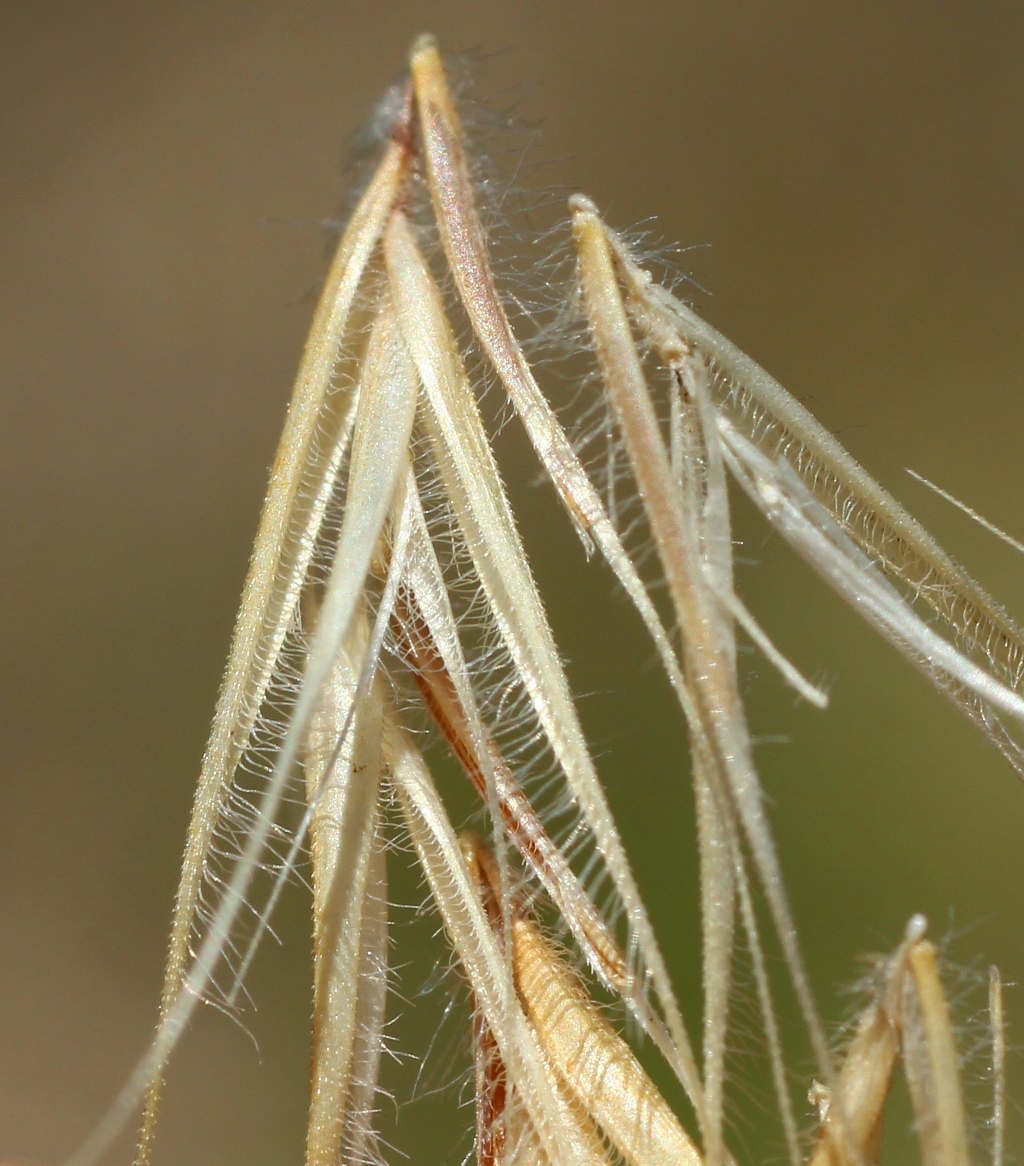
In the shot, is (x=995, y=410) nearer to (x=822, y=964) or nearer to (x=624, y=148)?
(x=624, y=148)

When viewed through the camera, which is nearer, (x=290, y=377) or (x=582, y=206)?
(x=582, y=206)

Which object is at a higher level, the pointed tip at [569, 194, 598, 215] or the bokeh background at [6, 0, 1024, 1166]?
the bokeh background at [6, 0, 1024, 1166]

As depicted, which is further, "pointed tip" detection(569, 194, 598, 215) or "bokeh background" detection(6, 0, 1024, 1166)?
"bokeh background" detection(6, 0, 1024, 1166)

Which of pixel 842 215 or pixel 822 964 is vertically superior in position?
pixel 842 215

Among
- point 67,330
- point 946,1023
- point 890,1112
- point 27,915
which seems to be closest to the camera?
point 946,1023

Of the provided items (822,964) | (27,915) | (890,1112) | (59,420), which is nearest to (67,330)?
(59,420)

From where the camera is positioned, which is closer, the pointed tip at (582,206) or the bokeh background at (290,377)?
the pointed tip at (582,206)

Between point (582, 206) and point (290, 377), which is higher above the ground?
point (290, 377)

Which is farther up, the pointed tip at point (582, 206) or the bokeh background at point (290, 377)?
the bokeh background at point (290, 377)
